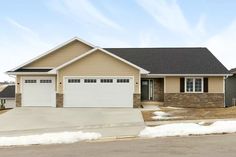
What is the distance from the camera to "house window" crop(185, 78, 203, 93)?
30.9 metres

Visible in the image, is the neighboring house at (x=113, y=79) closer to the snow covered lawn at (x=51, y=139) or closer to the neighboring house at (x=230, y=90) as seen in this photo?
the neighboring house at (x=230, y=90)

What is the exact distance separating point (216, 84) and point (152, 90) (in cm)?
511

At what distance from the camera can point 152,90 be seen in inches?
1267

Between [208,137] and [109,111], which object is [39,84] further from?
[208,137]

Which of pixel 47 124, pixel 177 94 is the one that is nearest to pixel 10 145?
pixel 47 124

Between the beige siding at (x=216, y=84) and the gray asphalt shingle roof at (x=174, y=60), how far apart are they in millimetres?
602

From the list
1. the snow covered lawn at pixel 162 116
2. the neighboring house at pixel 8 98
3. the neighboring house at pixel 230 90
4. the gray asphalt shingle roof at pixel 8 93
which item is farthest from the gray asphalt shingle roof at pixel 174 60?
the gray asphalt shingle roof at pixel 8 93

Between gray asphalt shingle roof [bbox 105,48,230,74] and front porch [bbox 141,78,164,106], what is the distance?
1.04m

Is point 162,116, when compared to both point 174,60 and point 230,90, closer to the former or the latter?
point 174,60

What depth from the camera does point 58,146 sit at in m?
13.6

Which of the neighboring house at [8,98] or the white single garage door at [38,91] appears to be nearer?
the white single garage door at [38,91]

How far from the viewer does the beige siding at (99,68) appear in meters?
28.8

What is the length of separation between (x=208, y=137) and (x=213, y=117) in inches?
278

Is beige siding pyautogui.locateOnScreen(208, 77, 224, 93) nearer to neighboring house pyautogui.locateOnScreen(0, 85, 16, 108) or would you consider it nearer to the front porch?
the front porch
